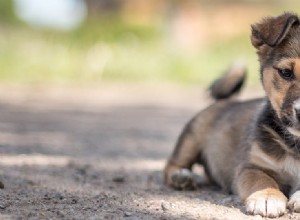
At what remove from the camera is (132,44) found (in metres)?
17.1

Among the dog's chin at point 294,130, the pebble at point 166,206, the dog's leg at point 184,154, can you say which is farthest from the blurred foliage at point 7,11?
the dog's chin at point 294,130

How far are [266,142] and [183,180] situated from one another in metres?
0.82

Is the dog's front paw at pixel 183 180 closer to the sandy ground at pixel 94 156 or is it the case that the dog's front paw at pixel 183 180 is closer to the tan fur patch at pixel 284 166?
the sandy ground at pixel 94 156

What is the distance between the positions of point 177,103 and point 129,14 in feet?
32.5

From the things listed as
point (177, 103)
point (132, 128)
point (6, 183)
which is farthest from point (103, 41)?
point (6, 183)

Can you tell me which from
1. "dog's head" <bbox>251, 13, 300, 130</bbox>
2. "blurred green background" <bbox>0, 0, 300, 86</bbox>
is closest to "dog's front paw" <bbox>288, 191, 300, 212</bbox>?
"dog's head" <bbox>251, 13, 300, 130</bbox>

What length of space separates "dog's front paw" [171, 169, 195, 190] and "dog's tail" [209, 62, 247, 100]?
128cm

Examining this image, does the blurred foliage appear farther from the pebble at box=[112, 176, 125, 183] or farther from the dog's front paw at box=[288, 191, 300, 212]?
the dog's front paw at box=[288, 191, 300, 212]

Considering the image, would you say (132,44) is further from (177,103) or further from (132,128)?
(132,128)

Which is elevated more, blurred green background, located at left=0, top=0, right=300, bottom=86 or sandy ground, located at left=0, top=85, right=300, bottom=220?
blurred green background, located at left=0, top=0, right=300, bottom=86

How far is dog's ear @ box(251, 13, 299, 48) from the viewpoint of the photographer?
4625 millimetres

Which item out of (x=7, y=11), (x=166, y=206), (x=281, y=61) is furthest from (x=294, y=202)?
(x=7, y=11)

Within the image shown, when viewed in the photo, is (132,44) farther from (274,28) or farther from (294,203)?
(294,203)

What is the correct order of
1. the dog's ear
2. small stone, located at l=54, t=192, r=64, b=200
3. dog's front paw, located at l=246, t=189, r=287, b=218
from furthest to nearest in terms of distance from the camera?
the dog's ear
small stone, located at l=54, t=192, r=64, b=200
dog's front paw, located at l=246, t=189, r=287, b=218
